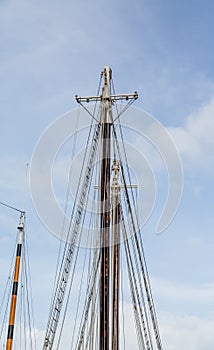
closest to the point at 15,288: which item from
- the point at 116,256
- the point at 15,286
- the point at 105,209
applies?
the point at 15,286

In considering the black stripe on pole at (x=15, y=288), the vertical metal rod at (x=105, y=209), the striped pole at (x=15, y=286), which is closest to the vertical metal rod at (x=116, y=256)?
the striped pole at (x=15, y=286)

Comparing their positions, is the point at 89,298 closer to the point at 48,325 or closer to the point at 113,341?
the point at 48,325

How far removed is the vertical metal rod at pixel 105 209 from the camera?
25375 mm

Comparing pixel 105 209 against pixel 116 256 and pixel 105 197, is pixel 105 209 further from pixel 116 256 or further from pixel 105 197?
pixel 116 256

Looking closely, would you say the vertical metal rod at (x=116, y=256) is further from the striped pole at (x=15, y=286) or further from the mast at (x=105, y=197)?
the mast at (x=105, y=197)

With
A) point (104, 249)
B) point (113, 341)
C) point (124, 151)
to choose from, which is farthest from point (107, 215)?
point (113, 341)

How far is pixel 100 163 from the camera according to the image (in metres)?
28.5

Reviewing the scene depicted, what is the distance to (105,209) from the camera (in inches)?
1074

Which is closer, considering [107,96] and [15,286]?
[107,96]

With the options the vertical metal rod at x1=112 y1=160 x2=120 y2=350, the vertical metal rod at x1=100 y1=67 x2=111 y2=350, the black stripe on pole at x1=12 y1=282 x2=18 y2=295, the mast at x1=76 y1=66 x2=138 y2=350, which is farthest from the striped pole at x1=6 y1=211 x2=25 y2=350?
the vertical metal rod at x1=100 y1=67 x2=111 y2=350

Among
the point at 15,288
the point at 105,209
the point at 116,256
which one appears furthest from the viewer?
the point at 116,256

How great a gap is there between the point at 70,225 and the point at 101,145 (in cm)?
523

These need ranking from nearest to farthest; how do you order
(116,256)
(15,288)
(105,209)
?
1. (105,209)
2. (15,288)
3. (116,256)

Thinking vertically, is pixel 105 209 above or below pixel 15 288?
below
